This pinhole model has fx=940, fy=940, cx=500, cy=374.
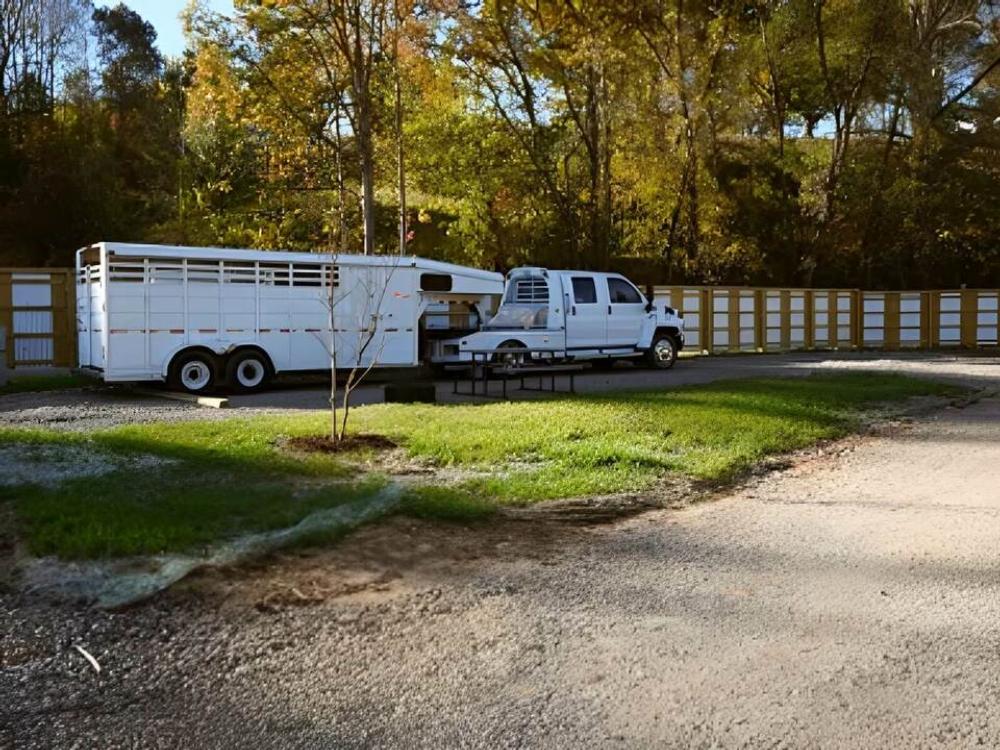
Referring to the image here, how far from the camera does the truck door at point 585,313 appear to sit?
787 inches

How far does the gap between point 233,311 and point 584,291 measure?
7597 millimetres

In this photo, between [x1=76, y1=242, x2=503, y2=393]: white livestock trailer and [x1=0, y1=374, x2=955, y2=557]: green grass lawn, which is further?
[x1=76, y1=242, x2=503, y2=393]: white livestock trailer

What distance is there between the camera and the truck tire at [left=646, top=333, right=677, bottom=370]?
21.3m

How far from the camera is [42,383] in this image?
17234 mm

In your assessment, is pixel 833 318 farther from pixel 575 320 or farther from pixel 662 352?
pixel 575 320

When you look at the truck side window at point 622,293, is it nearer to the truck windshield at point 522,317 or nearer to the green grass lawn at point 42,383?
the truck windshield at point 522,317

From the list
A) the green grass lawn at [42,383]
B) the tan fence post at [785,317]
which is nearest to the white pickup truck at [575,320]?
the green grass lawn at [42,383]

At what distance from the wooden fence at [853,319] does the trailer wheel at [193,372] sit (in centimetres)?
1715

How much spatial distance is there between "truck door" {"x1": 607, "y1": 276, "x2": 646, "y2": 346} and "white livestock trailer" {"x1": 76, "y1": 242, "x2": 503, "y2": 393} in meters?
3.89

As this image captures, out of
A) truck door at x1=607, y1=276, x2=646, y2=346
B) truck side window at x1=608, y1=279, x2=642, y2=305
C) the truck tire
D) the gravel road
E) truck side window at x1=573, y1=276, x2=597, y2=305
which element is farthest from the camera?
the truck tire

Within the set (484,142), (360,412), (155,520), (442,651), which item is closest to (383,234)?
(484,142)

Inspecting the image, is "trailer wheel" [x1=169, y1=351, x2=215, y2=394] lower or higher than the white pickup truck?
lower

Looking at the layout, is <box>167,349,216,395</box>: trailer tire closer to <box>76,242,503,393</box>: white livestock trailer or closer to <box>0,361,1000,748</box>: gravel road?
<box>76,242,503,393</box>: white livestock trailer

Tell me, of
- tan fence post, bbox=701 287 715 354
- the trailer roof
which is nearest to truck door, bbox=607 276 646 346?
the trailer roof
